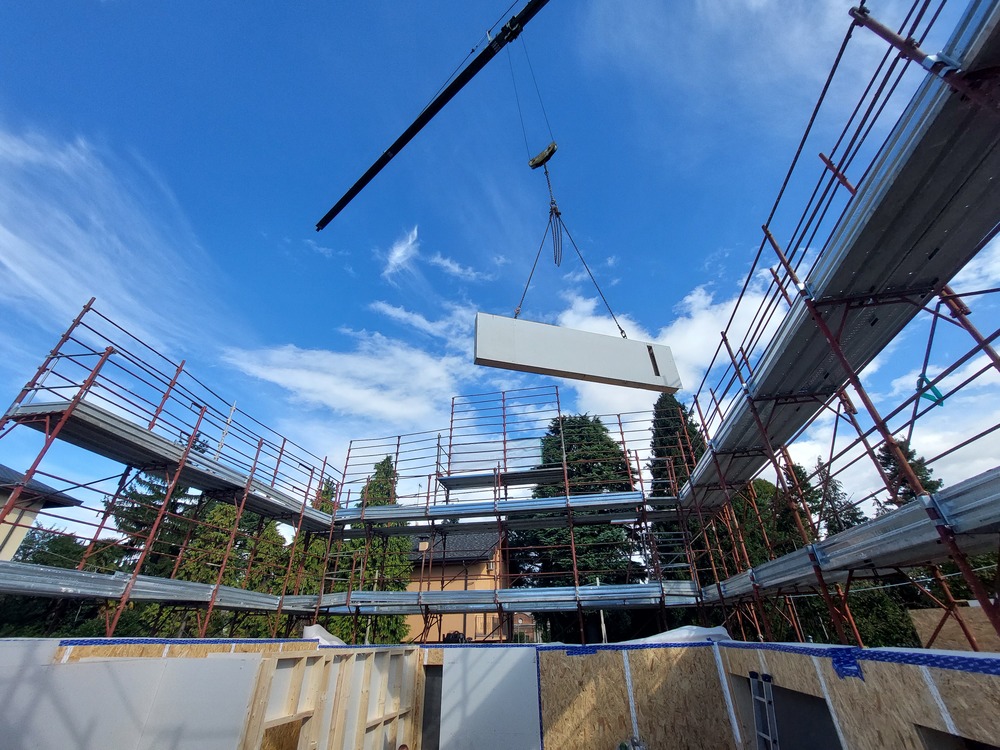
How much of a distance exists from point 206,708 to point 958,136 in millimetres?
9004

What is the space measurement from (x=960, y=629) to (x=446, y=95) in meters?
20.1

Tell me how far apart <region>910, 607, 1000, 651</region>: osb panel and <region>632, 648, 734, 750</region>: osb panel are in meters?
6.17

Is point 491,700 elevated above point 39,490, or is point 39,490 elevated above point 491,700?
point 39,490

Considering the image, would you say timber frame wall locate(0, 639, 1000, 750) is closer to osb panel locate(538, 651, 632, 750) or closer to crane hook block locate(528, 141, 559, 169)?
osb panel locate(538, 651, 632, 750)

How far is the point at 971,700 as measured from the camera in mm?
2836

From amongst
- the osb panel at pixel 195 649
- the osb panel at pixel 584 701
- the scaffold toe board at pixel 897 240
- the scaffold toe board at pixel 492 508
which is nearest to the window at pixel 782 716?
the osb panel at pixel 584 701

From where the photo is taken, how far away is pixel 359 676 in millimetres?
6629

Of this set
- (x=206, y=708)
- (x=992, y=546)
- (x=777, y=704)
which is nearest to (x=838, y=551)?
(x=992, y=546)

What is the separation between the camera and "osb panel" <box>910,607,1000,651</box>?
10141 millimetres

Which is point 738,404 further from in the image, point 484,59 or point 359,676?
point 484,59

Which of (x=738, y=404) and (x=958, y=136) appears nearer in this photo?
(x=958, y=136)

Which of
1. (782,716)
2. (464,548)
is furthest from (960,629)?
(464,548)

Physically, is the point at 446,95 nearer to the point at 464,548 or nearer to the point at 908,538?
the point at 908,538

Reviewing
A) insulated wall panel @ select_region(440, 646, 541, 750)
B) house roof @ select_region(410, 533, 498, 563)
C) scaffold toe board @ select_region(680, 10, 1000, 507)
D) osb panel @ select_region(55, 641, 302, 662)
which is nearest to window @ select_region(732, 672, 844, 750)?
insulated wall panel @ select_region(440, 646, 541, 750)
